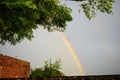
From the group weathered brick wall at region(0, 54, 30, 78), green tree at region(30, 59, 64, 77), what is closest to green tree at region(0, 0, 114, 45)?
weathered brick wall at region(0, 54, 30, 78)

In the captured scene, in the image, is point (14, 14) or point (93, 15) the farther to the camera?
point (93, 15)

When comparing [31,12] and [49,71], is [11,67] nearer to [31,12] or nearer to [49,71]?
[31,12]

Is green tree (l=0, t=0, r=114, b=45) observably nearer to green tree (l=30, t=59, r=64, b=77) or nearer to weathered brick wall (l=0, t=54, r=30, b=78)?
weathered brick wall (l=0, t=54, r=30, b=78)

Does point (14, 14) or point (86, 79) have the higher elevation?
point (14, 14)

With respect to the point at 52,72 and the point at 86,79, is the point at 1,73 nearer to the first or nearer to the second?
the point at 86,79

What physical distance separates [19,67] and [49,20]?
3571 mm

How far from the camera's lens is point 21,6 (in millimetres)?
10320

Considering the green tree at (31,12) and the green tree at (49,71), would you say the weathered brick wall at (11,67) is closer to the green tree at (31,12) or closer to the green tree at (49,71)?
the green tree at (31,12)

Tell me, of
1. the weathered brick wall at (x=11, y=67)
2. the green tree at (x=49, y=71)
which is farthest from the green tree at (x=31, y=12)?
the green tree at (x=49, y=71)

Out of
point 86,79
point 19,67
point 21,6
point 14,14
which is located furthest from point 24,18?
point 86,79

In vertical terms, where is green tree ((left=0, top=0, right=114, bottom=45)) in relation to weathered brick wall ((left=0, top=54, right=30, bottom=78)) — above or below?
above

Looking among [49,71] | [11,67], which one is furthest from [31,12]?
[49,71]

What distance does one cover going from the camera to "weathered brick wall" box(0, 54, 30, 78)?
12113 mm

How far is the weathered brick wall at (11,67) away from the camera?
1211cm
